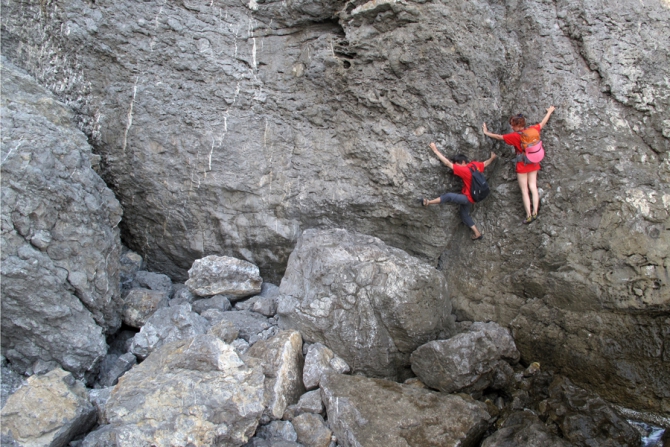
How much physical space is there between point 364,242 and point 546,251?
1785 mm

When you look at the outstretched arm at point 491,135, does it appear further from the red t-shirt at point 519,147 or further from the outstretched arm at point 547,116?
the outstretched arm at point 547,116

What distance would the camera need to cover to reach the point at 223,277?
16.1ft

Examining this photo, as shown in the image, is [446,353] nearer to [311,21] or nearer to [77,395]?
[77,395]

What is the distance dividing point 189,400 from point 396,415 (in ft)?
5.16

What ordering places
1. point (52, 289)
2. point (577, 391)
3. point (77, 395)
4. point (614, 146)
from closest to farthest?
point (77, 395), point (52, 289), point (577, 391), point (614, 146)

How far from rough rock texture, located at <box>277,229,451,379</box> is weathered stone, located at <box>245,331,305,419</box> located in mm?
264

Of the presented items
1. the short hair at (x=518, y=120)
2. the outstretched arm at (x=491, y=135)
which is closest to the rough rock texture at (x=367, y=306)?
the outstretched arm at (x=491, y=135)

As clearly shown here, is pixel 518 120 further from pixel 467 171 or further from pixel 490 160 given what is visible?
pixel 467 171

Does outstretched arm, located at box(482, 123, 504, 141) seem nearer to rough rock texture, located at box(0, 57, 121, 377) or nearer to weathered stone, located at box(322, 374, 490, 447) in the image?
weathered stone, located at box(322, 374, 490, 447)

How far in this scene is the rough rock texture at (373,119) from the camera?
180 inches

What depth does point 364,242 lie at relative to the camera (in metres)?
4.84

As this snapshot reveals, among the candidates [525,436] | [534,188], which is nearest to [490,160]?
[534,188]

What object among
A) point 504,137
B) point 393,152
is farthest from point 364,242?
point 504,137

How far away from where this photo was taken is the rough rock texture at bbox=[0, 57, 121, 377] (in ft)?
12.3
